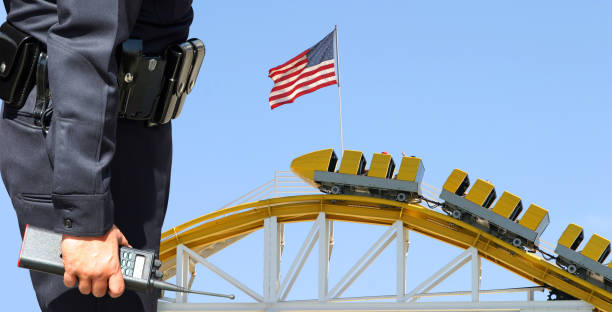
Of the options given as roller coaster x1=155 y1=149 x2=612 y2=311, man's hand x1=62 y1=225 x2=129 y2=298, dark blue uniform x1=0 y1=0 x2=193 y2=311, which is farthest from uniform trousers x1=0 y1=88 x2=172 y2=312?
roller coaster x1=155 y1=149 x2=612 y2=311

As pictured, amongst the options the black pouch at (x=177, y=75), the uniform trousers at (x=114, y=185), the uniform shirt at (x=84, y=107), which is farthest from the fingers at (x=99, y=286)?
the black pouch at (x=177, y=75)

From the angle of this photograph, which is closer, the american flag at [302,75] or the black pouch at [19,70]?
the black pouch at [19,70]

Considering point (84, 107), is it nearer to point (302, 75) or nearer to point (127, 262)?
point (127, 262)

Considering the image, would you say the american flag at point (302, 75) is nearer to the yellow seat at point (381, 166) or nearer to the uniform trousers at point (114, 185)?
the yellow seat at point (381, 166)

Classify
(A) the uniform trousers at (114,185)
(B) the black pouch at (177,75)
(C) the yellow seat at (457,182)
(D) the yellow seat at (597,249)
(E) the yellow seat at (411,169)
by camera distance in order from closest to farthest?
(A) the uniform trousers at (114,185) → (B) the black pouch at (177,75) → (D) the yellow seat at (597,249) → (C) the yellow seat at (457,182) → (E) the yellow seat at (411,169)

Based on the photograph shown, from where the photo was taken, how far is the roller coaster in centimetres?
2453

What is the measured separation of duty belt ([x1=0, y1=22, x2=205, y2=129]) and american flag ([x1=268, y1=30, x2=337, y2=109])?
2186 centimetres

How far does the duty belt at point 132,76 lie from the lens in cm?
318

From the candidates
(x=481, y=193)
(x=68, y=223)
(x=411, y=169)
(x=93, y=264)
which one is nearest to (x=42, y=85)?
(x=68, y=223)

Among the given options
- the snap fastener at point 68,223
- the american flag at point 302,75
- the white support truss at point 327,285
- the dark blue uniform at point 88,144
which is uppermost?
the dark blue uniform at point 88,144

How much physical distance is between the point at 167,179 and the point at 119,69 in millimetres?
416

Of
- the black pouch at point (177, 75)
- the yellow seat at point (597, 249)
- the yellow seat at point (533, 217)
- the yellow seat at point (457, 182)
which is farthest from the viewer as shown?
the yellow seat at point (457, 182)

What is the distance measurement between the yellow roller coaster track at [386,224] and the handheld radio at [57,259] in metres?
22.4

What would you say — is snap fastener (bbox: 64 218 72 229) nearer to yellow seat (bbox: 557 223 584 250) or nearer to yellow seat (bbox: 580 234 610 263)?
yellow seat (bbox: 557 223 584 250)
